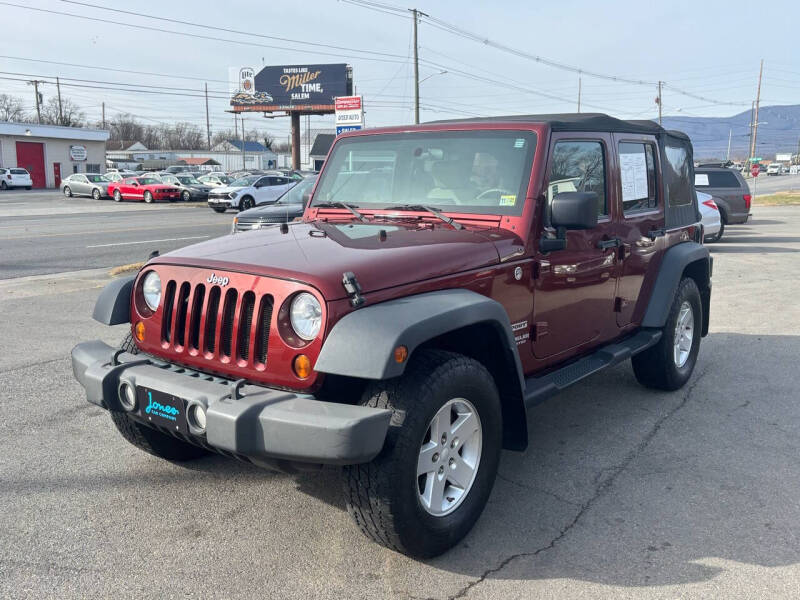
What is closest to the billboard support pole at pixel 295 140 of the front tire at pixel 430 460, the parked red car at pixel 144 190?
the parked red car at pixel 144 190

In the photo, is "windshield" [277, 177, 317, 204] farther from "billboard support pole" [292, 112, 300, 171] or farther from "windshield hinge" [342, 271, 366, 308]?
"billboard support pole" [292, 112, 300, 171]

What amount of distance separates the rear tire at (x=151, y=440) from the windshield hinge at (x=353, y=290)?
1.45m

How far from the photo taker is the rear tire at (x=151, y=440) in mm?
3940

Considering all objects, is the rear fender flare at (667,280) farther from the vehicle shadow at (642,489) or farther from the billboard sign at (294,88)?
the billboard sign at (294,88)

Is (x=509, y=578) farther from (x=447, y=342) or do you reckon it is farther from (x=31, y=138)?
(x=31, y=138)

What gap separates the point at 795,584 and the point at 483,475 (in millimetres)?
1371

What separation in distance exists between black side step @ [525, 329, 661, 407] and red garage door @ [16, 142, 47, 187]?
5825 centimetres

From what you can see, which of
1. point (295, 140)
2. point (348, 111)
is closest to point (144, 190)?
point (348, 111)

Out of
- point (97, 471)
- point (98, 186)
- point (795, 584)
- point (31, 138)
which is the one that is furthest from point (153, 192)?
point (795, 584)

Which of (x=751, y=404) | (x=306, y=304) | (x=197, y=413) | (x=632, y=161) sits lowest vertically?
(x=751, y=404)

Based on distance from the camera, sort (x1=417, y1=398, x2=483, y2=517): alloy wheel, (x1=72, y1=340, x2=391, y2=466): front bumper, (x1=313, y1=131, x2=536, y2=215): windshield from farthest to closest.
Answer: (x1=313, y1=131, x2=536, y2=215): windshield, (x1=417, y1=398, x2=483, y2=517): alloy wheel, (x1=72, y1=340, x2=391, y2=466): front bumper

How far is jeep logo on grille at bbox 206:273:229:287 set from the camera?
322 cm

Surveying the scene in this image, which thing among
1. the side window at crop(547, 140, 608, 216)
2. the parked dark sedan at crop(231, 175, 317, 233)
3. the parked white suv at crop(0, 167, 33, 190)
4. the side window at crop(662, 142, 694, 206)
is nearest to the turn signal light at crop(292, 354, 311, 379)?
A: the side window at crop(547, 140, 608, 216)

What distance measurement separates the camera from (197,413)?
3000 millimetres
